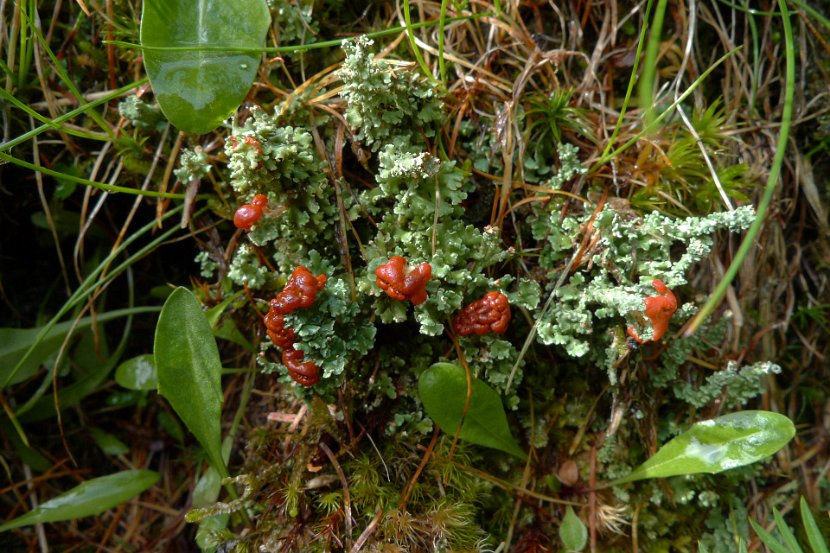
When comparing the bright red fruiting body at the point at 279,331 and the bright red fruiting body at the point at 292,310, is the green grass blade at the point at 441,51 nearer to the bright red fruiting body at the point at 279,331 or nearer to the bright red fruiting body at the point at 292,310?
the bright red fruiting body at the point at 292,310

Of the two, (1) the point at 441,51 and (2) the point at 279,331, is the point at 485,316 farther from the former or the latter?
(1) the point at 441,51

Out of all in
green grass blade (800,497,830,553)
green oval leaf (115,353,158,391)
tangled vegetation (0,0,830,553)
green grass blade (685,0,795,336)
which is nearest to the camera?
green grass blade (685,0,795,336)

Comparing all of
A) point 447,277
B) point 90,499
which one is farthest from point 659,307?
point 90,499

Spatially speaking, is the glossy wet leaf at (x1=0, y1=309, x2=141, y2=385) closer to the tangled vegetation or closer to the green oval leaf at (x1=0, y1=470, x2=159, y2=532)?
the tangled vegetation

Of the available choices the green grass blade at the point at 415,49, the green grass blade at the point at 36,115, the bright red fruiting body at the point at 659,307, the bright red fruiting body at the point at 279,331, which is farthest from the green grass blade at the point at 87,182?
the bright red fruiting body at the point at 659,307

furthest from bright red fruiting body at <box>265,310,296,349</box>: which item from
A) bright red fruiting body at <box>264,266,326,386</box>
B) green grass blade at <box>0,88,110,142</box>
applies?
green grass blade at <box>0,88,110,142</box>

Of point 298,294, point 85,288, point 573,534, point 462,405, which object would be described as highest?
point 298,294

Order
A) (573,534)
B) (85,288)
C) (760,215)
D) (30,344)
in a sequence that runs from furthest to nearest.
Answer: (30,344)
(85,288)
(573,534)
(760,215)
